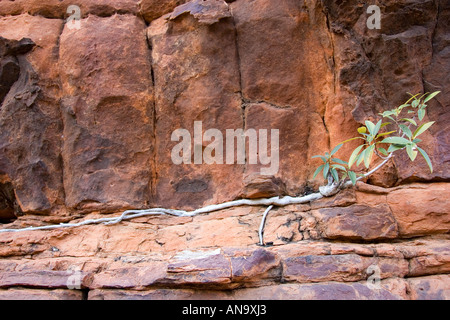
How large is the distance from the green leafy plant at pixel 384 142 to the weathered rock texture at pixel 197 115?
0.13 m

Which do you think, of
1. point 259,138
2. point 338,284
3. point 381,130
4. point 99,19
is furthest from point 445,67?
point 99,19

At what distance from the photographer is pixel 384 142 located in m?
2.83

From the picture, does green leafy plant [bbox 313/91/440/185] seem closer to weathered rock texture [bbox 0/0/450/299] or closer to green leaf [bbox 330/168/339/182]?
green leaf [bbox 330/168/339/182]

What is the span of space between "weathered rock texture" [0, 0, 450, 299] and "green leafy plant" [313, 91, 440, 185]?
5.1 inches

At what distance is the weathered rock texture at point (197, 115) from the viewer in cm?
303

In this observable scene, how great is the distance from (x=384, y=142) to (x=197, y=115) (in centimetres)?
144

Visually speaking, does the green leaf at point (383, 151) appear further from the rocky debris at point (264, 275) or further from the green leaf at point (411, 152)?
the rocky debris at point (264, 275)

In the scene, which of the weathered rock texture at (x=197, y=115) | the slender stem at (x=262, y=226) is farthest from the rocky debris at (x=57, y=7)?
the slender stem at (x=262, y=226)

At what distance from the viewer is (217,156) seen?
11.2ft

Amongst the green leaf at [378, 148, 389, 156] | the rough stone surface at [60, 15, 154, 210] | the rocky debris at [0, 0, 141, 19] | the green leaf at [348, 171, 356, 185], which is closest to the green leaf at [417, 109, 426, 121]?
the green leaf at [378, 148, 389, 156]

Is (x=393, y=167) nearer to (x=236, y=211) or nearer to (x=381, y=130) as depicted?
(x=381, y=130)

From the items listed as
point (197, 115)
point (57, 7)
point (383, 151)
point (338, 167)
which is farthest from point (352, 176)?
point (57, 7)

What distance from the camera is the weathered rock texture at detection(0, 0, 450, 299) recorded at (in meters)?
3.03

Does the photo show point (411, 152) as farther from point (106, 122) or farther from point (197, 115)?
point (106, 122)
